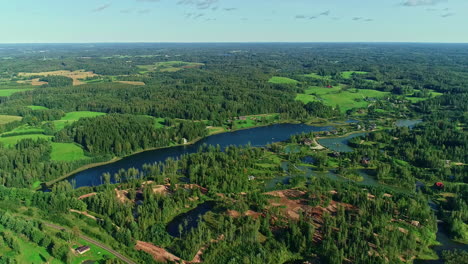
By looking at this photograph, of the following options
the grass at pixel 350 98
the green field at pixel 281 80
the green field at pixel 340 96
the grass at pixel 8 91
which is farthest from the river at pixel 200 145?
the grass at pixel 8 91

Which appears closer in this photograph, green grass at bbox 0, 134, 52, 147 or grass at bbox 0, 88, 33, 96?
green grass at bbox 0, 134, 52, 147

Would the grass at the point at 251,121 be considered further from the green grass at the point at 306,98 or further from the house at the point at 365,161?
the house at the point at 365,161

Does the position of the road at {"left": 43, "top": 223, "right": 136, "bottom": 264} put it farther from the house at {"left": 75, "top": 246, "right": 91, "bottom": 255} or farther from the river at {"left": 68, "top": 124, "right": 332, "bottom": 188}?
the river at {"left": 68, "top": 124, "right": 332, "bottom": 188}

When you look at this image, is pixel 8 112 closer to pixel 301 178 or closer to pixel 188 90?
pixel 188 90

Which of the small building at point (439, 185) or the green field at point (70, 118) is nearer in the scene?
the small building at point (439, 185)

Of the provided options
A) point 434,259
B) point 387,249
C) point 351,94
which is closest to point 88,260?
point 387,249

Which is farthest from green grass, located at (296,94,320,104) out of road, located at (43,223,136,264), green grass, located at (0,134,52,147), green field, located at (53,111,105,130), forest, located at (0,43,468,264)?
road, located at (43,223,136,264)

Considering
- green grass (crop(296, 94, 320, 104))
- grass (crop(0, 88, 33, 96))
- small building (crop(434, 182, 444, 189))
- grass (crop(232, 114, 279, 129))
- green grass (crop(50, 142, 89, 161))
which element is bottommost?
small building (crop(434, 182, 444, 189))

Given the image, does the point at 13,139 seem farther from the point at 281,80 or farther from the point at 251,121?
the point at 281,80
